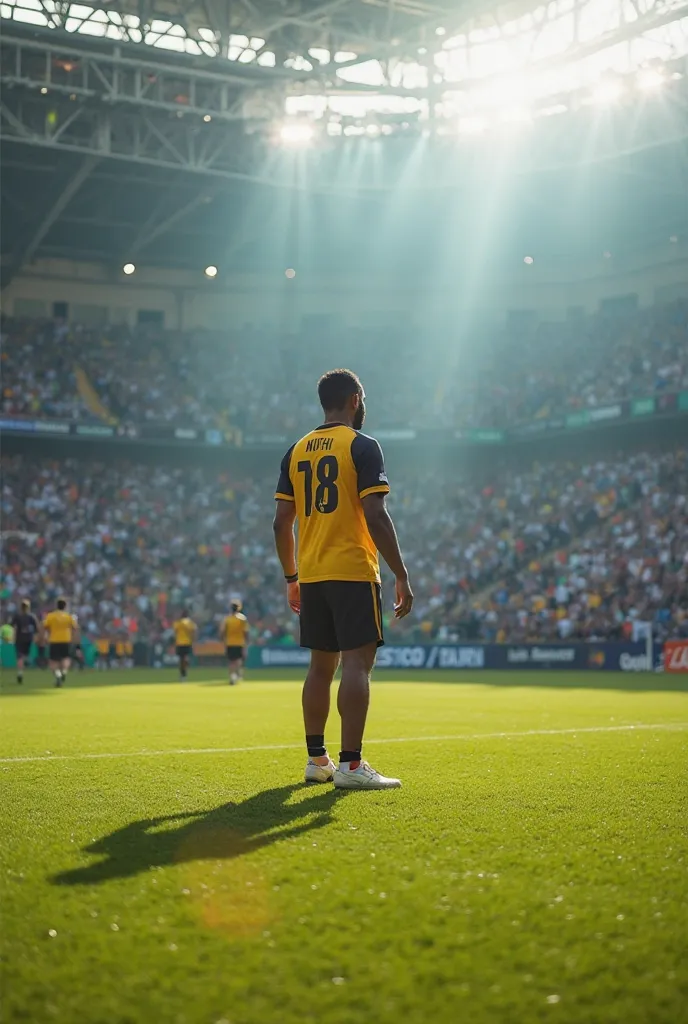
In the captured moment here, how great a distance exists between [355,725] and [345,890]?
9.27 feet

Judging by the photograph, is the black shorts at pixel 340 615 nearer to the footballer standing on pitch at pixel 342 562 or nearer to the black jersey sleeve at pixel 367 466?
the footballer standing on pitch at pixel 342 562

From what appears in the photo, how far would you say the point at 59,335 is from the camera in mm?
48062

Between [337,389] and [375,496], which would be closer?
[375,496]

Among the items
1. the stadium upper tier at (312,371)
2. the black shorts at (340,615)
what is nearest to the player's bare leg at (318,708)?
the black shorts at (340,615)

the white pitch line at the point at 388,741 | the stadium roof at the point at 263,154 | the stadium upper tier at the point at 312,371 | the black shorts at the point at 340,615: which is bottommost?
the white pitch line at the point at 388,741

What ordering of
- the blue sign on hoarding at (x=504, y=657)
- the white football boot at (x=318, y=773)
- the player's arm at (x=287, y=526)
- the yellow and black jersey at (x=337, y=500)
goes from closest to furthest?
the yellow and black jersey at (x=337, y=500) < the white football boot at (x=318, y=773) < the player's arm at (x=287, y=526) < the blue sign on hoarding at (x=504, y=657)

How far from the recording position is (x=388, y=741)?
33.3 ft

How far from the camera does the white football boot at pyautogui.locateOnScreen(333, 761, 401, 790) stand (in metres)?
6.70

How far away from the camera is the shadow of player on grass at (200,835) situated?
4449mm

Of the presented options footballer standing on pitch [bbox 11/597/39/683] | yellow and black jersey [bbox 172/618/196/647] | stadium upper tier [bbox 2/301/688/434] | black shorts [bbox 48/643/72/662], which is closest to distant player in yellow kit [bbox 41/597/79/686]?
black shorts [bbox 48/643/72/662]

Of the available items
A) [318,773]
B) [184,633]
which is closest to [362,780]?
[318,773]

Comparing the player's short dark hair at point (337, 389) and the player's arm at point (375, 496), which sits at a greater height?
the player's short dark hair at point (337, 389)

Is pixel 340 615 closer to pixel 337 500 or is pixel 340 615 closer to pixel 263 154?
pixel 337 500

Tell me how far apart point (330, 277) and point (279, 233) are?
5669mm
